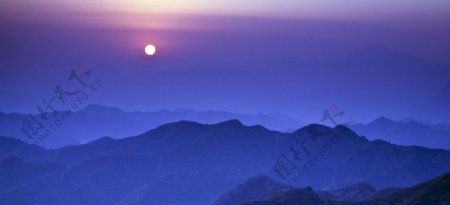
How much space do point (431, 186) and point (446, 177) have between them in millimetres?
5598

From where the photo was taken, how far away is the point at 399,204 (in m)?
199

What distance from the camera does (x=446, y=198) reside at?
183375 mm

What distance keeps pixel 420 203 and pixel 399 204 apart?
37.7 feet

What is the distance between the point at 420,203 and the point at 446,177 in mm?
13480

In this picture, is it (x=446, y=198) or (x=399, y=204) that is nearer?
(x=446, y=198)

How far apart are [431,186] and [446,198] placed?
10.5 meters

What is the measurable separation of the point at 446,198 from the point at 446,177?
12141mm

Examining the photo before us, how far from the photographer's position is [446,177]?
636ft

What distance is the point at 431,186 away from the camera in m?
194

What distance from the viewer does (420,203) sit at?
188500 millimetres

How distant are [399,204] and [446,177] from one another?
682 inches
